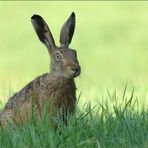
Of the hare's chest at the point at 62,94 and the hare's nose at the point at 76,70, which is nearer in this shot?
the hare's nose at the point at 76,70

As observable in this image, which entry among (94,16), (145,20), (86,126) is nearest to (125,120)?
(86,126)

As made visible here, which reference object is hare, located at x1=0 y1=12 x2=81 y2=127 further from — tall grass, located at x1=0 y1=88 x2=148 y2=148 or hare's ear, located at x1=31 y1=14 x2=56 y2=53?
tall grass, located at x1=0 y1=88 x2=148 y2=148

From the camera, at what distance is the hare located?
7.21 meters

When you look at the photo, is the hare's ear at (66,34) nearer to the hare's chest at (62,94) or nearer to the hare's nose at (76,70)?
the hare's chest at (62,94)

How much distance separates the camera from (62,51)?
7484 millimetres

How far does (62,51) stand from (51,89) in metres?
0.34

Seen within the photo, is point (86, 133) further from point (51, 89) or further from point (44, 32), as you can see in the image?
point (44, 32)

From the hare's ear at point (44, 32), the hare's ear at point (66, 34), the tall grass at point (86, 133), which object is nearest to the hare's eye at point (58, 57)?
the hare's ear at point (44, 32)

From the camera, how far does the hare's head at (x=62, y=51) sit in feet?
23.8

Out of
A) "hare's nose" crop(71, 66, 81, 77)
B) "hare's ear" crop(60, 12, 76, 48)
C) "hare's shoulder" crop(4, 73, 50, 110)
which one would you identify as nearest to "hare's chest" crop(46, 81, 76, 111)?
"hare's shoulder" crop(4, 73, 50, 110)

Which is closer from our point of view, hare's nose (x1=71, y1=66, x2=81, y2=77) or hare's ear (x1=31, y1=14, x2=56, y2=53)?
hare's nose (x1=71, y1=66, x2=81, y2=77)

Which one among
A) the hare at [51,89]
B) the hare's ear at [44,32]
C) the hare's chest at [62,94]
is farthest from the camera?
the hare's ear at [44,32]

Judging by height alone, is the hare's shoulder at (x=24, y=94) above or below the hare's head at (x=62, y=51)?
below

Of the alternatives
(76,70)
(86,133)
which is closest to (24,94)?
(76,70)
